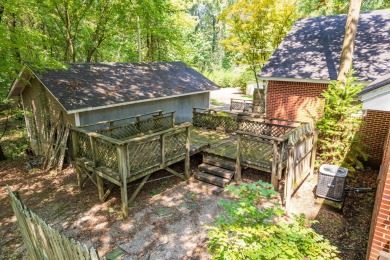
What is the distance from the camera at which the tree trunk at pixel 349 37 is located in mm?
8295

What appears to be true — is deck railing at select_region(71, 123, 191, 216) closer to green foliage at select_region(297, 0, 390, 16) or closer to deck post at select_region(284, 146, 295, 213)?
deck post at select_region(284, 146, 295, 213)

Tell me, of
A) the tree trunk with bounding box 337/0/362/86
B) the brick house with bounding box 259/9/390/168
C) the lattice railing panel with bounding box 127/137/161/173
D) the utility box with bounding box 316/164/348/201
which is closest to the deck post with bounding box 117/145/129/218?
the lattice railing panel with bounding box 127/137/161/173

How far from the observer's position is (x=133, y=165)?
281 inches

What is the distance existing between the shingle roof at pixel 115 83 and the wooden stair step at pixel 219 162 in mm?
4899

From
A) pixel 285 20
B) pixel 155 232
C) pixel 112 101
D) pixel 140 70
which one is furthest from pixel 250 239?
pixel 285 20

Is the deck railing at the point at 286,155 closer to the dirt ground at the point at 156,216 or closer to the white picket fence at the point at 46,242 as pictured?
the dirt ground at the point at 156,216

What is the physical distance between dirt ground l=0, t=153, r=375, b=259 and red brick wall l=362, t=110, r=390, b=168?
83cm

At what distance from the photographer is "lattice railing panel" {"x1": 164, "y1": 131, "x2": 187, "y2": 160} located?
8.16m

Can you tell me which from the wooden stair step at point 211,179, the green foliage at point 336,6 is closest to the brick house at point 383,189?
the wooden stair step at point 211,179

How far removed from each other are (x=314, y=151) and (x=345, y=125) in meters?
1.38

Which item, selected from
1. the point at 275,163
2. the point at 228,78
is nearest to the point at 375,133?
the point at 275,163

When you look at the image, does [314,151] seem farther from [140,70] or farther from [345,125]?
[140,70]

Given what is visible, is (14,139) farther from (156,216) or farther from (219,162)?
(219,162)

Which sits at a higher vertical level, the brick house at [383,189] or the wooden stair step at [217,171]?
the brick house at [383,189]
